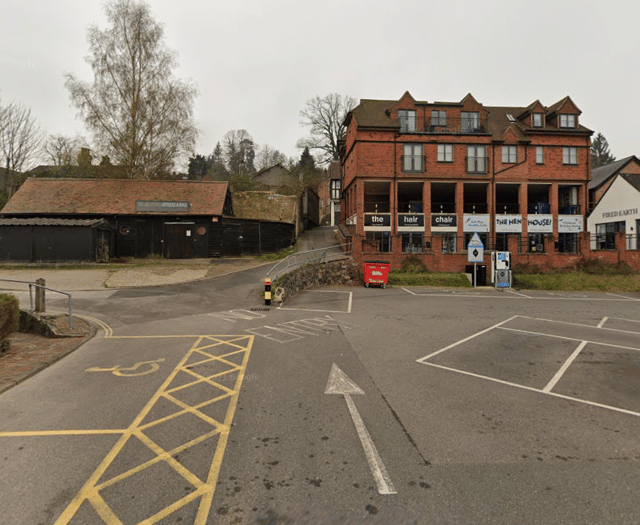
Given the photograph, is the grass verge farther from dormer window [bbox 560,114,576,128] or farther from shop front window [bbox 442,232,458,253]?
dormer window [bbox 560,114,576,128]

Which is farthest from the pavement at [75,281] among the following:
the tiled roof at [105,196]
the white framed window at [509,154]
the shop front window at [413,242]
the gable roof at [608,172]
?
the gable roof at [608,172]

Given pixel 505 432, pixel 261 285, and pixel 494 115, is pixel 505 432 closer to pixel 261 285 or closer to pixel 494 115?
pixel 261 285

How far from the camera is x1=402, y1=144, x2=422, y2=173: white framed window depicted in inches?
1073

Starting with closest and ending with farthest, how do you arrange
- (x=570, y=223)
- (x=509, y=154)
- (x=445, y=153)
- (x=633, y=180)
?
(x=445, y=153), (x=509, y=154), (x=570, y=223), (x=633, y=180)

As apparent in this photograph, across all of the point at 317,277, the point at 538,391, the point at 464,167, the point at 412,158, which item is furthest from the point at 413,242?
the point at 538,391

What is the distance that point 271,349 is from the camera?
8.26 metres

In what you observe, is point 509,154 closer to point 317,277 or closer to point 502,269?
point 502,269

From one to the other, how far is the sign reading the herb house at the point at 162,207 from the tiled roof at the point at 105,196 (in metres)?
0.34

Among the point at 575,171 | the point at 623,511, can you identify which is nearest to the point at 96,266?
the point at 623,511

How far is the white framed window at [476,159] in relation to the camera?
1095 inches

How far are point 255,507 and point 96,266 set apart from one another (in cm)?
2338

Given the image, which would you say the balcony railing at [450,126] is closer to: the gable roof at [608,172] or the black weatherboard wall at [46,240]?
the gable roof at [608,172]

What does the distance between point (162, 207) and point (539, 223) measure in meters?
30.6

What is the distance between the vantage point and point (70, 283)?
694 inches
